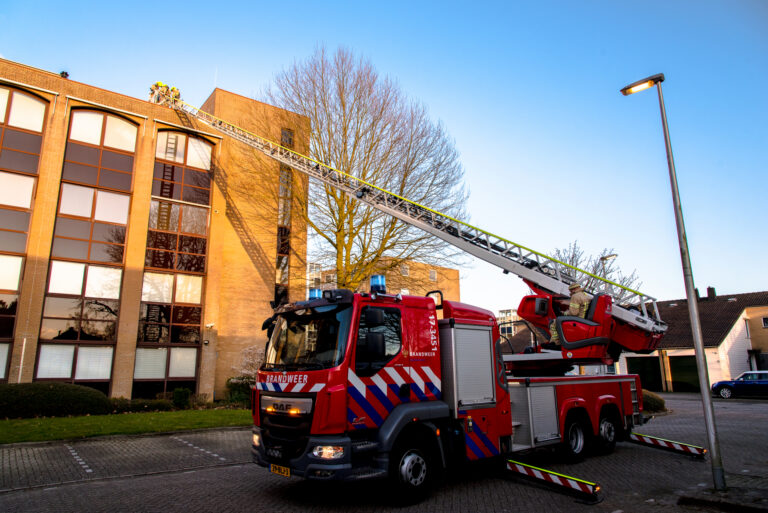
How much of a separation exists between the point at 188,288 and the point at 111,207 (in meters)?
4.73

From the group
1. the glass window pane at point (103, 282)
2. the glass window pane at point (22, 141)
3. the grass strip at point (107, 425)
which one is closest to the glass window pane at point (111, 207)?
the glass window pane at point (103, 282)

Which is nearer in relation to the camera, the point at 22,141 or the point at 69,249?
the point at 22,141

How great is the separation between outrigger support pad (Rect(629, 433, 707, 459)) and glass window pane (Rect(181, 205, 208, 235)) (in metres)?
19.6

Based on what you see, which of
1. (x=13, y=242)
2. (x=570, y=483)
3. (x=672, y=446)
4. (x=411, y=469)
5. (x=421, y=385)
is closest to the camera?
(x=411, y=469)

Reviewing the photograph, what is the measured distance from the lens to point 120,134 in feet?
72.0

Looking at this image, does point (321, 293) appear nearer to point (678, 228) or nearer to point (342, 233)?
point (678, 228)

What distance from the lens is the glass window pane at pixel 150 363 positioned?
68.2 feet

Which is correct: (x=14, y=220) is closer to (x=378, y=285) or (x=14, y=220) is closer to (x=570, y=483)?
(x=378, y=285)

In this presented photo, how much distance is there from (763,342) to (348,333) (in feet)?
136

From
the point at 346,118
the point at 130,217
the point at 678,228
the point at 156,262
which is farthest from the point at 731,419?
the point at 130,217

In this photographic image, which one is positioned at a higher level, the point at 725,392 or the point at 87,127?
the point at 87,127

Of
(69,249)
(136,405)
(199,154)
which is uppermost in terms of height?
(199,154)

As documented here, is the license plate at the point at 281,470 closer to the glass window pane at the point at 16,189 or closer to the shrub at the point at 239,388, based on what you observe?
the shrub at the point at 239,388

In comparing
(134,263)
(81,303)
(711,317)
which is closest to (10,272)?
(81,303)
